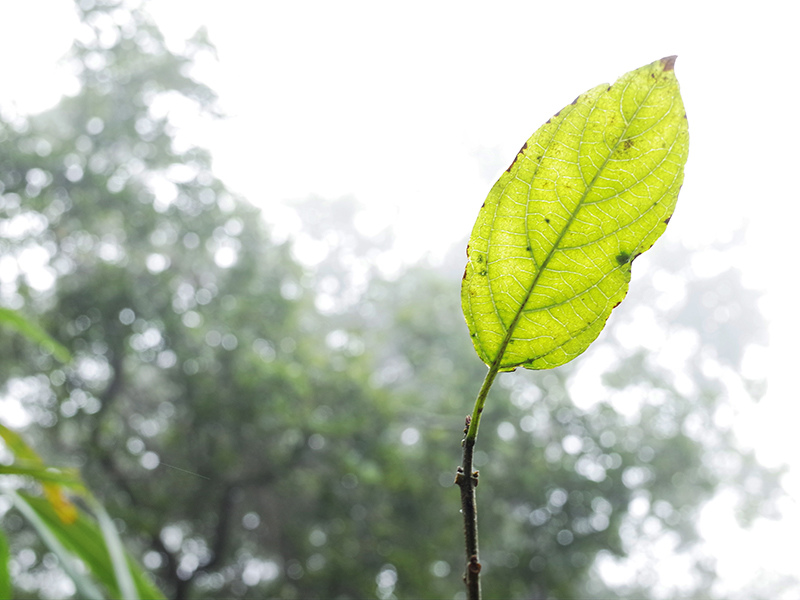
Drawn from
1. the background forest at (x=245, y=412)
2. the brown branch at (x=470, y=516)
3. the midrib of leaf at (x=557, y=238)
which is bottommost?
the brown branch at (x=470, y=516)

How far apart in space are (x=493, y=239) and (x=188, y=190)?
15.5 ft

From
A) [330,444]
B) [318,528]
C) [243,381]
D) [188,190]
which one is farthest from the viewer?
[188,190]

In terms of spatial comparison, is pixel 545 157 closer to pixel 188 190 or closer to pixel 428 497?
pixel 428 497

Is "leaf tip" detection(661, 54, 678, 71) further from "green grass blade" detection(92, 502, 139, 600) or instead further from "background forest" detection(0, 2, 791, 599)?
"background forest" detection(0, 2, 791, 599)

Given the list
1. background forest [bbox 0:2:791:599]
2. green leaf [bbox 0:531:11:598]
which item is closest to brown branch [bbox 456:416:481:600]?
green leaf [bbox 0:531:11:598]

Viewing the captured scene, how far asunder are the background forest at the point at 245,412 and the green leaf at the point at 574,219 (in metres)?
3.36

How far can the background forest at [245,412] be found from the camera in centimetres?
372

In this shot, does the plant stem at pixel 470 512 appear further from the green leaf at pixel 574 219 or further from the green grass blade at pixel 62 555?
the green grass blade at pixel 62 555

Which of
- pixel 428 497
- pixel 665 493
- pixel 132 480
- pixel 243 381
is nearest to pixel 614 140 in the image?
pixel 243 381

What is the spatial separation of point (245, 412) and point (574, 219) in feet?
12.0

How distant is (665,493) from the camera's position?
4.73 m

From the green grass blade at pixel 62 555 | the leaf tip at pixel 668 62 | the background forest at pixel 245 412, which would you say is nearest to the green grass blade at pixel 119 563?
the green grass blade at pixel 62 555

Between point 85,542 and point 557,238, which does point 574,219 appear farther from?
point 85,542

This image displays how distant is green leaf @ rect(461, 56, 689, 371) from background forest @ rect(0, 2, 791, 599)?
3.36 meters
